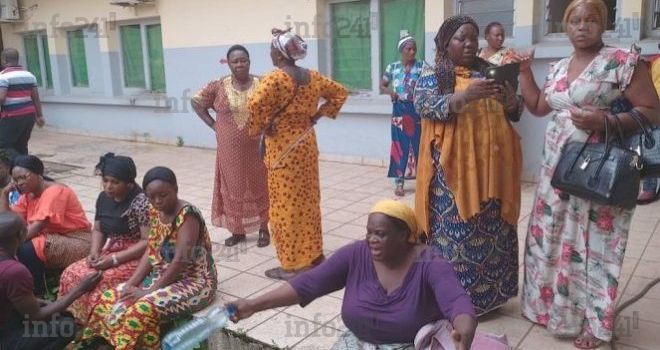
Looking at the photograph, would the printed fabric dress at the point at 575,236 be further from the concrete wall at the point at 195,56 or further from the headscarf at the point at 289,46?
the concrete wall at the point at 195,56

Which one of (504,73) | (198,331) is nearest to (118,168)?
(198,331)

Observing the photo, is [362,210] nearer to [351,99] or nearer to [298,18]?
[351,99]

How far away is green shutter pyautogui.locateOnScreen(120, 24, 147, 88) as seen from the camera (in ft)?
34.9

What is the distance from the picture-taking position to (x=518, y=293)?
11.4 ft

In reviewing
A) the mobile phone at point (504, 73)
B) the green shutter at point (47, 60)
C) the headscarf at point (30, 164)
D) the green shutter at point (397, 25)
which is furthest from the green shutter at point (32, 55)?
the mobile phone at point (504, 73)

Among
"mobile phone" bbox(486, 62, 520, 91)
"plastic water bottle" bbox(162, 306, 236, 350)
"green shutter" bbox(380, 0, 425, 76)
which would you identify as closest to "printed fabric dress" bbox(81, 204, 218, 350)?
"plastic water bottle" bbox(162, 306, 236, 350)

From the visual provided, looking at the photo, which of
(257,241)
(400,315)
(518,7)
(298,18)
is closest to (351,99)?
(298,18)

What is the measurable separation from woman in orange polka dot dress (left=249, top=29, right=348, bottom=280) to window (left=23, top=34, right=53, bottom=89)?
1039 centimetres

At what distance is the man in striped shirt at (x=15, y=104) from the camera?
6238mm

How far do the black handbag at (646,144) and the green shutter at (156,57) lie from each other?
8.93 m

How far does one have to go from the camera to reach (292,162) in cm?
381

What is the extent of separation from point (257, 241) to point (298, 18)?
13.7 ft

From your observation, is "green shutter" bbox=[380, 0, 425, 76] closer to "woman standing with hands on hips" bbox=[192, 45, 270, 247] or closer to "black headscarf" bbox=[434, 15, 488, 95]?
"woman standing with hands on hips" bbox=[192, 45, 270, 247]

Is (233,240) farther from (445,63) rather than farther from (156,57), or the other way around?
(156,57)
